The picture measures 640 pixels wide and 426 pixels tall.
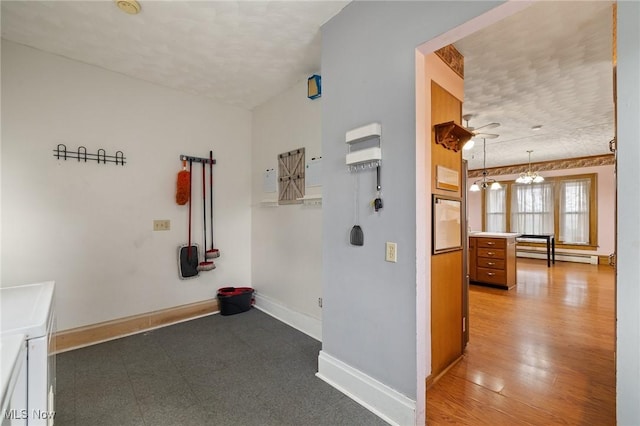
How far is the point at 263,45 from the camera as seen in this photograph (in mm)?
2469

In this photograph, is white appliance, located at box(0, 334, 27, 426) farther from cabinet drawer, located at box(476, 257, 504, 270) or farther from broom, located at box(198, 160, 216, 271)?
cabinet drawer, located at box(476, 257, 504, 270)

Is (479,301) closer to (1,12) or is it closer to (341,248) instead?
(341,248)

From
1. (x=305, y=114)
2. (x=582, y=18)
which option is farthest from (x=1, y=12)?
(x=582, y=18)

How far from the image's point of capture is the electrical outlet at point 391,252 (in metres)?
1.73

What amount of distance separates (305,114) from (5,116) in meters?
2.57

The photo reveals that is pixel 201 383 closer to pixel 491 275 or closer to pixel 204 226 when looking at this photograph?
pixel 204 226

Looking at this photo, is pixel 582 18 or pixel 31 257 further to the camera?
pixel 31 257

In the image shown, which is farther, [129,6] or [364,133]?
[129,6]

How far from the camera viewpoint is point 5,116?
2.41 metres

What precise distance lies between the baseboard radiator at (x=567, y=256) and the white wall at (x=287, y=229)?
25.7 feet

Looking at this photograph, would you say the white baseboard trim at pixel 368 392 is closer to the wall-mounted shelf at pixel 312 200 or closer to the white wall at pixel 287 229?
the white wall at pixel 287 229

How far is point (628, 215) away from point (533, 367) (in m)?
1.98
